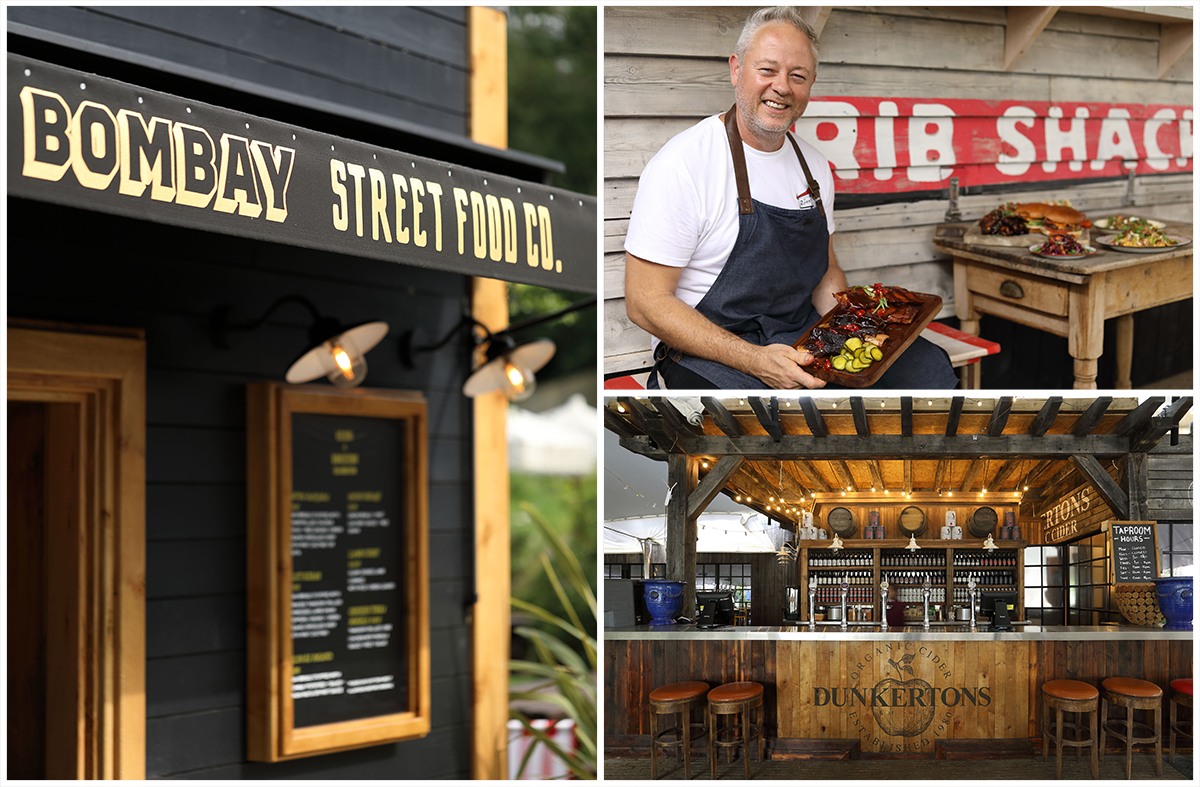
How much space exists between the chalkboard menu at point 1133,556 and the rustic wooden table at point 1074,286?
59 cm

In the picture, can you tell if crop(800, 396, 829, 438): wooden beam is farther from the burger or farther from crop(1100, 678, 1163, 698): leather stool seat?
crop(1100, 678, 1163, 698): leather stool seat

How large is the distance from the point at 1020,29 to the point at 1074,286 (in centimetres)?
119

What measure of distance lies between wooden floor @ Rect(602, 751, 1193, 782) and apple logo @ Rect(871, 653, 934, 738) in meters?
0.12

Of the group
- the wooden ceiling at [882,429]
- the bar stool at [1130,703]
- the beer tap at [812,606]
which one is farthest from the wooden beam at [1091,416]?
the beer tap at [812,606]

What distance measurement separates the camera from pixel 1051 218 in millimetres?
3531

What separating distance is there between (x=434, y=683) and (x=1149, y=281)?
10.1ft

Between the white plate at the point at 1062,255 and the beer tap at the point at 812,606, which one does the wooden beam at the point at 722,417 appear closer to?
the white plate at the point at 1062,255

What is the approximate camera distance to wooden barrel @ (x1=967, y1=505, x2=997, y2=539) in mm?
6453

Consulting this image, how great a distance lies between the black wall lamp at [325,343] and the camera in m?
3.23

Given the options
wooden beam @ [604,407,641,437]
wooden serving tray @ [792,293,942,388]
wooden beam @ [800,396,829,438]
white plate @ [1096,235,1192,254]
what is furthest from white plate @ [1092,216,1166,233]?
wooden beam @ [604,407,641,437]

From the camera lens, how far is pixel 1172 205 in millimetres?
4082

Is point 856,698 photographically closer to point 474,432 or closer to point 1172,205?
point 474,432

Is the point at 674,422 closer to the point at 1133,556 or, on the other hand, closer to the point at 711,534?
the point at 711,534

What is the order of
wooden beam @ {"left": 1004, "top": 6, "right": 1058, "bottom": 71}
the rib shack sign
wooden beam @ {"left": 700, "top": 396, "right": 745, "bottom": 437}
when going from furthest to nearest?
wooden beam @ {"left": 1004, "top": 6, "right": 1058, "bottom": 71}
wooden beam @ {"left": 700, "top": 396, "right": 745, "bottom": 437}
the rib shack sign
